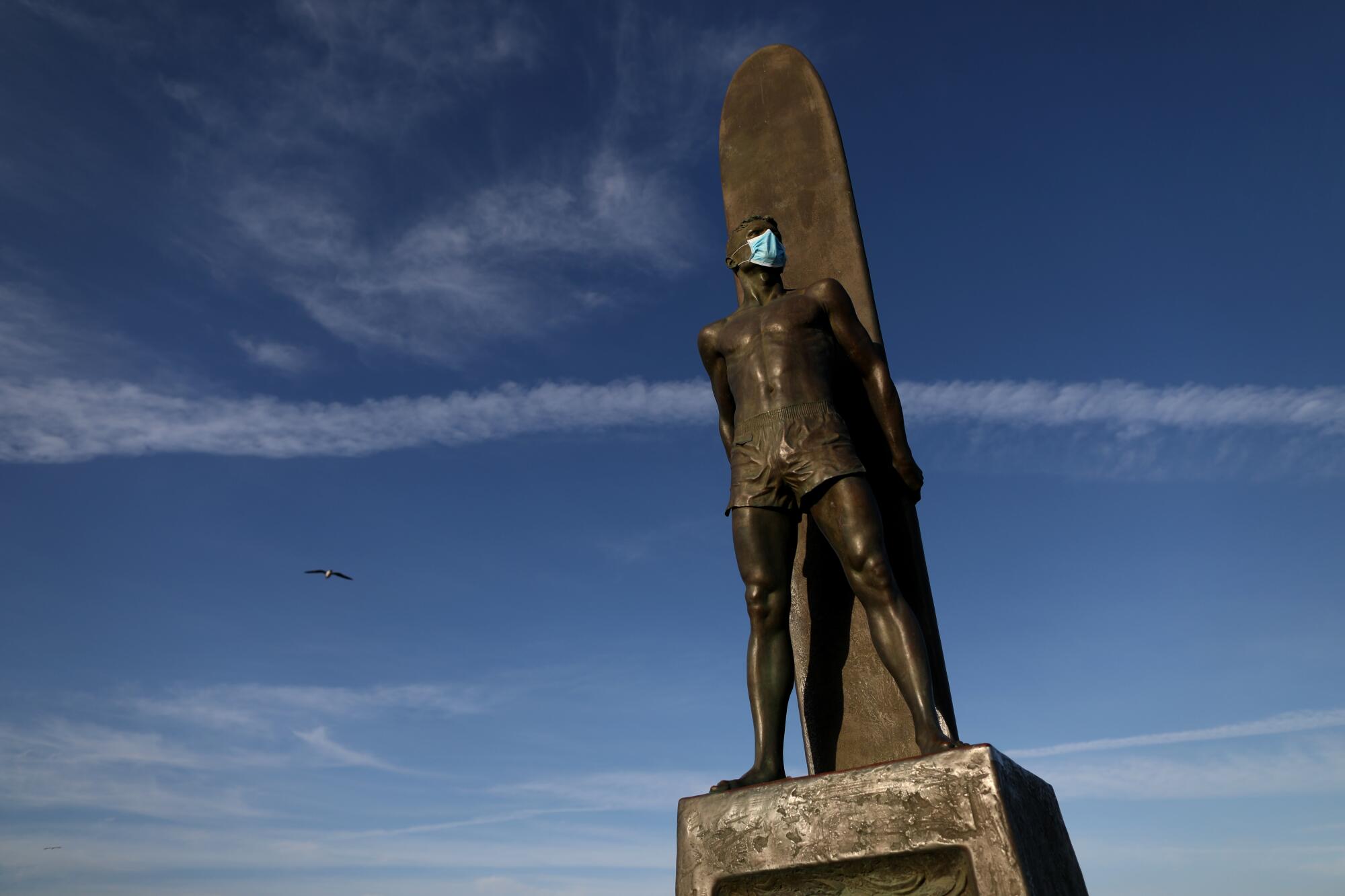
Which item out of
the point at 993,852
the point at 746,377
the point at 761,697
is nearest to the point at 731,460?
the point at 746,377

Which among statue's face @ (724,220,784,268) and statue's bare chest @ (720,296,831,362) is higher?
statue's face @ (724,220,784,268)

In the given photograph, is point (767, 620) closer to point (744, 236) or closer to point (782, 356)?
point (782, 356)

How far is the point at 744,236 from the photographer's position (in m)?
5.20

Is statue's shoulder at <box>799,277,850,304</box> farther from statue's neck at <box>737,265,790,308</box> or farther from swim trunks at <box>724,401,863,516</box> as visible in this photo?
swim trunks at <box>724,401,863,516</box>

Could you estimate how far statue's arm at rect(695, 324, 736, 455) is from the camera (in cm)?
516

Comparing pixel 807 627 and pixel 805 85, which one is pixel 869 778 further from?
→ pixel 805 85

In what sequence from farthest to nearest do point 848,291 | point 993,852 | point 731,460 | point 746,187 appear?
point 746,187 → point 848,291 → point 731,460 → point 993,852

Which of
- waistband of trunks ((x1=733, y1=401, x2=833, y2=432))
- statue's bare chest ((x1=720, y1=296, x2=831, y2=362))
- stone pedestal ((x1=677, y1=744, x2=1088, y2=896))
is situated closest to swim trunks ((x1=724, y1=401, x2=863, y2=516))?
waistband of trunks ((x1=733, y1=401, x2=833, y2=432))

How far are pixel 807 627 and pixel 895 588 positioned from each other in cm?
103

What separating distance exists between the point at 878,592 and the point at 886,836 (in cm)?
97

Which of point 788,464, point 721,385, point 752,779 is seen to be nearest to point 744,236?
point 721,385

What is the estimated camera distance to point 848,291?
579cm

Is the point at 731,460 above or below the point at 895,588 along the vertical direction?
above

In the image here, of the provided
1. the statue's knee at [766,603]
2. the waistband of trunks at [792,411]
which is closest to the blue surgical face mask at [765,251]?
the waistband of trunks at [792,411]
